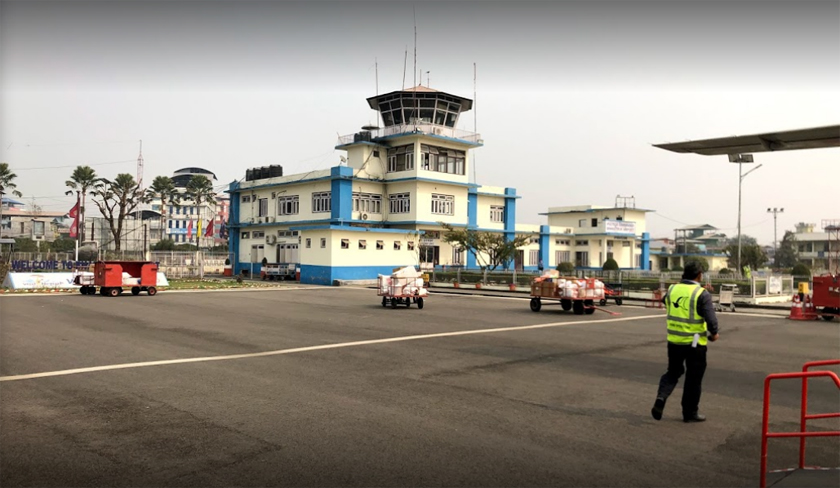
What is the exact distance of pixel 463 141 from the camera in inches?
2158

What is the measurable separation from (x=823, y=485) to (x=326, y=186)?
49.2 meters

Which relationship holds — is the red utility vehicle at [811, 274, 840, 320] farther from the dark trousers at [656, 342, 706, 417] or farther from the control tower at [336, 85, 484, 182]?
the control tower at [336, 85, 484, 182]

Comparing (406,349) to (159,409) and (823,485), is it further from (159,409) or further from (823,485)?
(823,485)

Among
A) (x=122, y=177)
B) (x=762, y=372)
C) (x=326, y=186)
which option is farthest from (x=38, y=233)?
(x=762, y=372)

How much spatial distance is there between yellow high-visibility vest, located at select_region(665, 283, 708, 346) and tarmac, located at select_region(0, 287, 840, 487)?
100cm

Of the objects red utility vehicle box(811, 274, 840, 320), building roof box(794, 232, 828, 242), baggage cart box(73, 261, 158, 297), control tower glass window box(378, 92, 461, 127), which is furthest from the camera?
building roof box(794, 232, 828, 242)

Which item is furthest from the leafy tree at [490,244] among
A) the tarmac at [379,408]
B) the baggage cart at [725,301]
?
the tarmac at [379,408]

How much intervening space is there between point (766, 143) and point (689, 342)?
14.5 ft

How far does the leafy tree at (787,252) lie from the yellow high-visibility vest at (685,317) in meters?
94.7

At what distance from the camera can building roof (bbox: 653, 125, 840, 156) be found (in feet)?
30.3

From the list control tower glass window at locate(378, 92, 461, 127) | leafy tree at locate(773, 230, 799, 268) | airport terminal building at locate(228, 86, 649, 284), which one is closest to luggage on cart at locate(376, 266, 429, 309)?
airport terminal building at locate(228, 86, 649, 284)

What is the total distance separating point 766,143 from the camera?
995cm

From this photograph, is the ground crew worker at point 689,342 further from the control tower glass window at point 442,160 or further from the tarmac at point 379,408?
the control tower glass window at point 442,160

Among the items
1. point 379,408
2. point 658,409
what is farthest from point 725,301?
point 379,408
